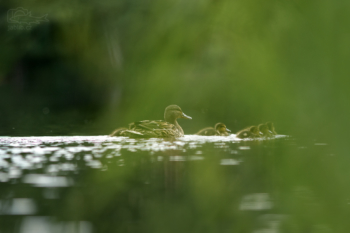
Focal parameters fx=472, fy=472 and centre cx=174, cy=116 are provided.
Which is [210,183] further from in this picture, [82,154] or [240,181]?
[82,154]

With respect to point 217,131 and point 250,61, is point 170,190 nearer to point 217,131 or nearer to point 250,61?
point 250,61

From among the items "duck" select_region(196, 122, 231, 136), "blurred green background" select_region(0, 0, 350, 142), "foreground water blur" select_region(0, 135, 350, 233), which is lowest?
"foreground water blur" select_region(0, 135, 350, 233)

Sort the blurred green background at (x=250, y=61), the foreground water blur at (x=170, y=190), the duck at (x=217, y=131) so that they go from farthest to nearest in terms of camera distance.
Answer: the duck at (x=217, y=131), the foreground water blur at (x=170, y=190), the blurred green background at (x=250, y=61)

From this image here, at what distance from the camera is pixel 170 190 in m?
2.89

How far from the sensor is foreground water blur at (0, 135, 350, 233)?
0.72 m

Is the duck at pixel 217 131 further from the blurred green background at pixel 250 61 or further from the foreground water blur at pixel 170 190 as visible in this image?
the blurred green background at pixel 250 61

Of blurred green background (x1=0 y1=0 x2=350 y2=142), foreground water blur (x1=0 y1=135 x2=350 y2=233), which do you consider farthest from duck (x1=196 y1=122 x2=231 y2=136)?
blurred green background (x1=0 y1=0 x2=350 y2=142)

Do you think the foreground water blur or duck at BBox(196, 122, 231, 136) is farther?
duck at BBox(196, 122, 231, 136)

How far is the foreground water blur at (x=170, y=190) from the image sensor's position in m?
0.72

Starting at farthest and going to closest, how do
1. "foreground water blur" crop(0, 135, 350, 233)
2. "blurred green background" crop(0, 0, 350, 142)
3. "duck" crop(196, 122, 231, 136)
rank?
"duck" crop(196, 122, 231, 136)
"foreground water blur" crop(0, 135, 350, 233)
"blurred green background" crop(0, 0, 350, 142)

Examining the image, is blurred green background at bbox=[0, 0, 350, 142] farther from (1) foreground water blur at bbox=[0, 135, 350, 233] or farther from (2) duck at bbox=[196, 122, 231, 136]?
(2) duck at bbox=[196, 122, 231, 136]

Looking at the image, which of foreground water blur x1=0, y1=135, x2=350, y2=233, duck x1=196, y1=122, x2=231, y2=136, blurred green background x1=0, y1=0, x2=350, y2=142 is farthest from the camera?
duck x1=196, y1=122, x2=231, y2=136

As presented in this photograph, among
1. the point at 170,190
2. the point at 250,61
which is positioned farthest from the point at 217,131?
the point at 250,61

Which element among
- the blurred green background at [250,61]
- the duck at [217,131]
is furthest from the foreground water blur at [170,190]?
the duck at [217,131]
